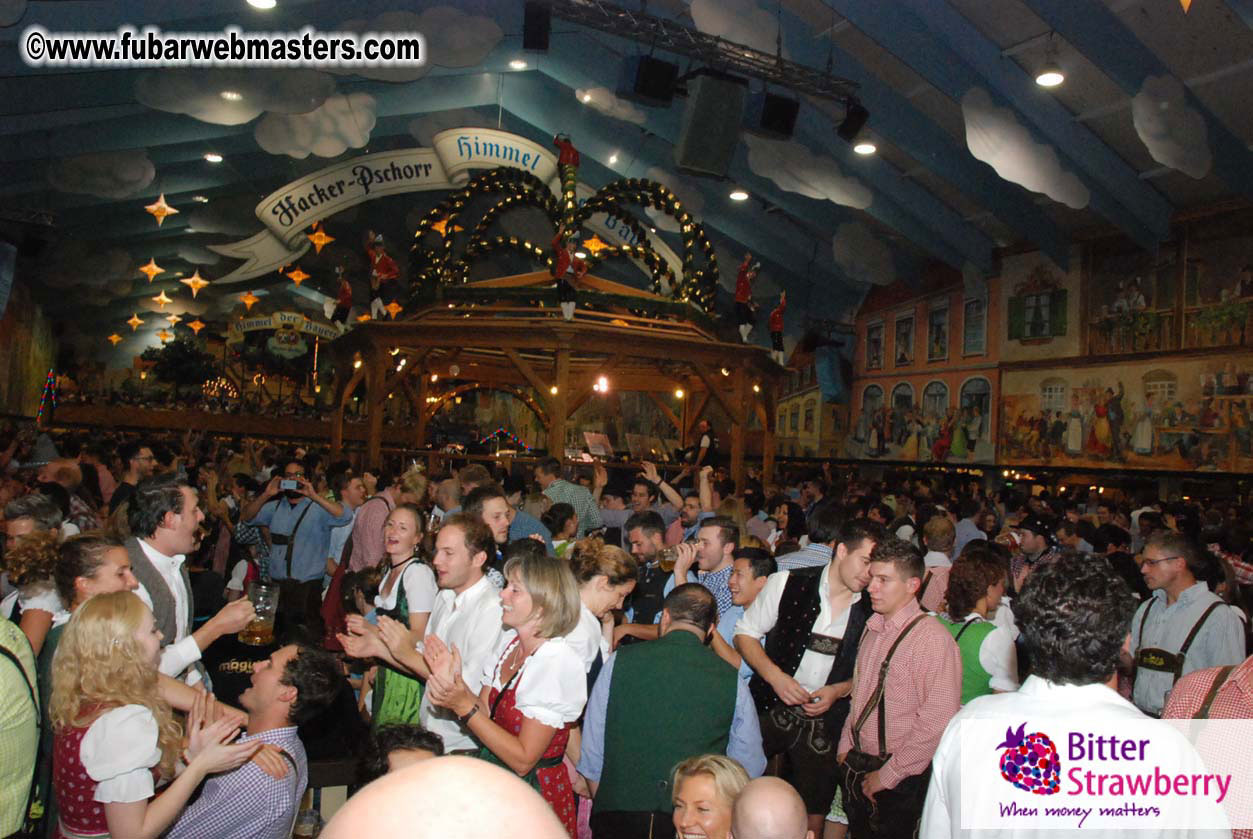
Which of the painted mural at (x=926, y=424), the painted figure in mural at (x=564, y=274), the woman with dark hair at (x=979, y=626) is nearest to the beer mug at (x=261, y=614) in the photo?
the woman with dark hair at (x=979, y=626)

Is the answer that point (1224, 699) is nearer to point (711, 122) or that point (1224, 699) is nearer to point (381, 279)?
point (711, 122)

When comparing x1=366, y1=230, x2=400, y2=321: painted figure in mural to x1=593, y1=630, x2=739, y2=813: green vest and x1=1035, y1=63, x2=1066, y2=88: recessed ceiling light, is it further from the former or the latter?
x1=593, y1=630, x2=739, y2=813: green vest

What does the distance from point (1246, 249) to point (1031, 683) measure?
14733 mm

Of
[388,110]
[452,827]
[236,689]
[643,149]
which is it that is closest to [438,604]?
[236,689]

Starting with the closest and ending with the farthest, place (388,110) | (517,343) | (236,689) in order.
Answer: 1. (236,689)
2. (517,343)
3. (388,110)

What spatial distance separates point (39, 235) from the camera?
14.3m

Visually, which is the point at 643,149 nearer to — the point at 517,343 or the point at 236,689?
the point at 517,343

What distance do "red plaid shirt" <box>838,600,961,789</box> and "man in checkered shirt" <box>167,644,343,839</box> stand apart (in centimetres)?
188

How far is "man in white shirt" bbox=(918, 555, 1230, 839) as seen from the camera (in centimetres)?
191

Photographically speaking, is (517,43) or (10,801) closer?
(10,801)

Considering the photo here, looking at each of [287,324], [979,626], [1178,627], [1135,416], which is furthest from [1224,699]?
[287,324]

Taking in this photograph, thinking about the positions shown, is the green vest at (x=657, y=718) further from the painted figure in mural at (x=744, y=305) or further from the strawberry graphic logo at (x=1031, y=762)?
the painted figure in mural at (x=744, y=305)

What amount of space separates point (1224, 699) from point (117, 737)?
9.46 feet

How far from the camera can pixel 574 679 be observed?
2.87 meters
